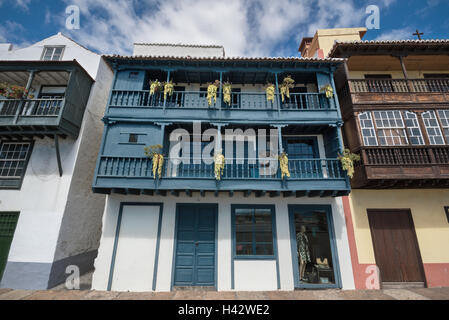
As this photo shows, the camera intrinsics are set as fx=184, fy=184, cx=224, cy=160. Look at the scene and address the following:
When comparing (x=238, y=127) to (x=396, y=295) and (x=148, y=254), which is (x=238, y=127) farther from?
(x=396, y=295)

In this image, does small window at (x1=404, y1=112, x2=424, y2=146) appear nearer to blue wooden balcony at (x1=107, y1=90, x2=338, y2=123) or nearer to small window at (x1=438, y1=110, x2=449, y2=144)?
small window at (x1=438, y1=110, x2=449, y2=144)

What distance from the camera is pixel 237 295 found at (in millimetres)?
7113

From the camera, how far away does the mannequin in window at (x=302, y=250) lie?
802cm

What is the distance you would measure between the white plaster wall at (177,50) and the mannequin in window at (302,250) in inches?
502

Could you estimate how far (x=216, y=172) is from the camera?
301 inches

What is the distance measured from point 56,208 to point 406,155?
15.5m

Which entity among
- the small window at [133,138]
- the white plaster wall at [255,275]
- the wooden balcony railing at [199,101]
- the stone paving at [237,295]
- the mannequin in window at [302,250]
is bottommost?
the stone paving at [237,295]

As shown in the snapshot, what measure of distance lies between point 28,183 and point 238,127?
10097 mm

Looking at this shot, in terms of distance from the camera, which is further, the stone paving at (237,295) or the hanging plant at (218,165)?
the hanging plant at (218,165)

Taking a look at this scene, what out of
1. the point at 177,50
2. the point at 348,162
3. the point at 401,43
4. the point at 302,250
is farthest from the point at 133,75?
the point at 401,43

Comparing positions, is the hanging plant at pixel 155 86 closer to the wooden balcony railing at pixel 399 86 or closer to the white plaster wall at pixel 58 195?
the white plaster wall at pixel 58 195

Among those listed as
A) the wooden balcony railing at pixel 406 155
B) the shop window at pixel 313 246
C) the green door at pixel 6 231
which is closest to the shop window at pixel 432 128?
the wooden balcony railing at pixel 406 155

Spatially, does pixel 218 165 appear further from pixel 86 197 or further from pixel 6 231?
pixel 6 231

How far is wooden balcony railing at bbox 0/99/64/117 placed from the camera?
8305 millimetres
